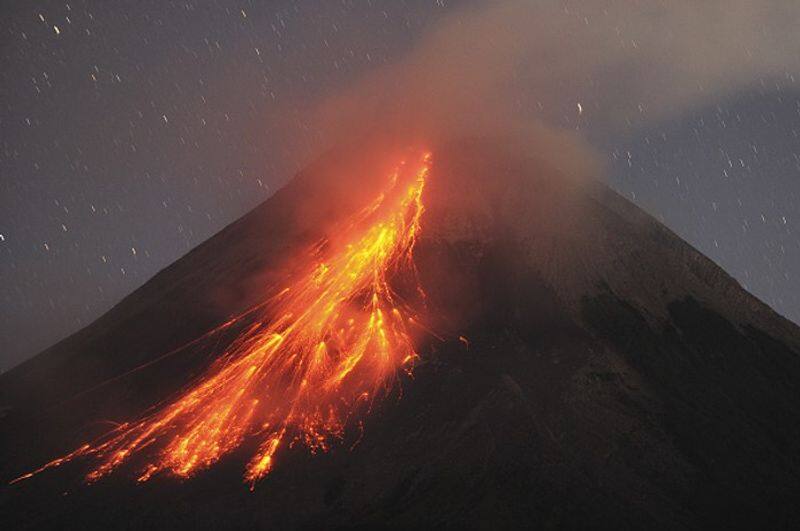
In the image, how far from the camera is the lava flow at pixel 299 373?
113 ft

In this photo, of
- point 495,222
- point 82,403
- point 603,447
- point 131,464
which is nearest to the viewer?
point 603,447

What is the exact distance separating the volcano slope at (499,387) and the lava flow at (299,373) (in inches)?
49.6

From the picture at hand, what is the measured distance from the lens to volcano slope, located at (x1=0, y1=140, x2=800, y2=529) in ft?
95.2

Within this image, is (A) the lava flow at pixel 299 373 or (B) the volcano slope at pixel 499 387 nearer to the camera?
(B) the volcano slope at pixel 499 387

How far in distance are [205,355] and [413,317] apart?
13.1 meters

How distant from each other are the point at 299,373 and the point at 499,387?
38.7ft

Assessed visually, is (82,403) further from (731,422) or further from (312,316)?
(731,422)

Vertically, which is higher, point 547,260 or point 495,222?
point 495,222

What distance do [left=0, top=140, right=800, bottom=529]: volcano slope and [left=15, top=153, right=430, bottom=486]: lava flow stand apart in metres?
1.26

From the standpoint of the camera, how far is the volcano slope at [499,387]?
29.0 m

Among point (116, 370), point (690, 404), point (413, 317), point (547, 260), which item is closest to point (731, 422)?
point (690, 404)

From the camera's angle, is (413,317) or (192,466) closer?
(192,466)

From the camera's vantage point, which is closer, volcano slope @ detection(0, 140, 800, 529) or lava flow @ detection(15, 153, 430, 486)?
volcano slope @ detection(0, 140, 800, 529)

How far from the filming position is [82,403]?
4225cm
